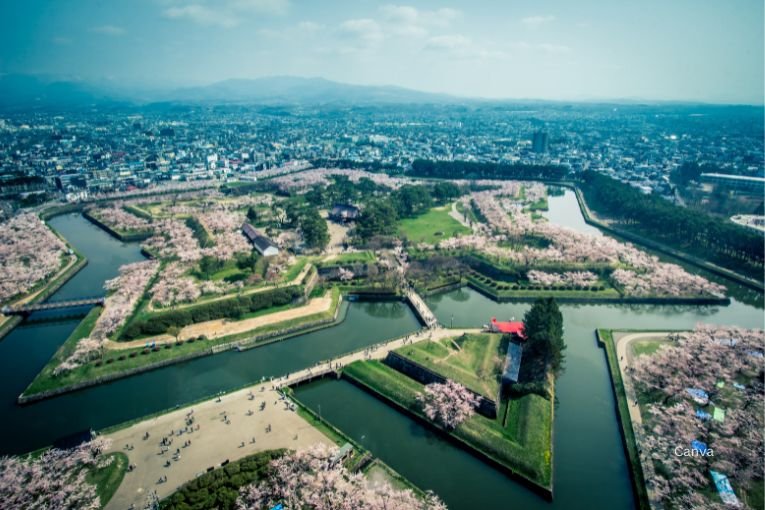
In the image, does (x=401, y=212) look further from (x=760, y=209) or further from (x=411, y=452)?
(x=760, y=209)

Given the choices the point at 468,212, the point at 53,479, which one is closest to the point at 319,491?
the point at 53,479

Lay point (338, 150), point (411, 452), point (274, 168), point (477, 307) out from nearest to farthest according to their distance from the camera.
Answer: point (411, 452)
point (477, 307)
point (274, 168)
point (338, 150)

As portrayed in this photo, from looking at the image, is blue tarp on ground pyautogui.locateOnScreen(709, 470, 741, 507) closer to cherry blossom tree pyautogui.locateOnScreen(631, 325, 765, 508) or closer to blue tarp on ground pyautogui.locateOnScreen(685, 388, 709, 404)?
cherry blossom tree pyautogui.locateOnScreen(631, 325, 765, 508)

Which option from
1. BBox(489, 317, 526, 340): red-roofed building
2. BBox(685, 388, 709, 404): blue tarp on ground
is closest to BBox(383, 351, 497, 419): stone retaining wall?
BBox(489, 317, 526, 340): red-roofed building

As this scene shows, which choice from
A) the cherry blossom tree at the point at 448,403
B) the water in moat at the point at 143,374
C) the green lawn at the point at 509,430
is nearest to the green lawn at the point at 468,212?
the water in moat at the point at 143,374

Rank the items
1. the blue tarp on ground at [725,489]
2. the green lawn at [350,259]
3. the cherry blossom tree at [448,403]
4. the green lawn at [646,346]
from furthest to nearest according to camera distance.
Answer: the green lawn at [350,259] → the green lawn at [646,346] → the cherry blossom tree at [448,403] → the blue tarp on ground at [725,489]

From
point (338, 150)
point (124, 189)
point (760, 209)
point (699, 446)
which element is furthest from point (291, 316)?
point (338, 150)

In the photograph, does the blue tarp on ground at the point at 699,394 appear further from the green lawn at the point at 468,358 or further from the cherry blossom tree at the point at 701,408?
the green lawn at the point at 468,358
